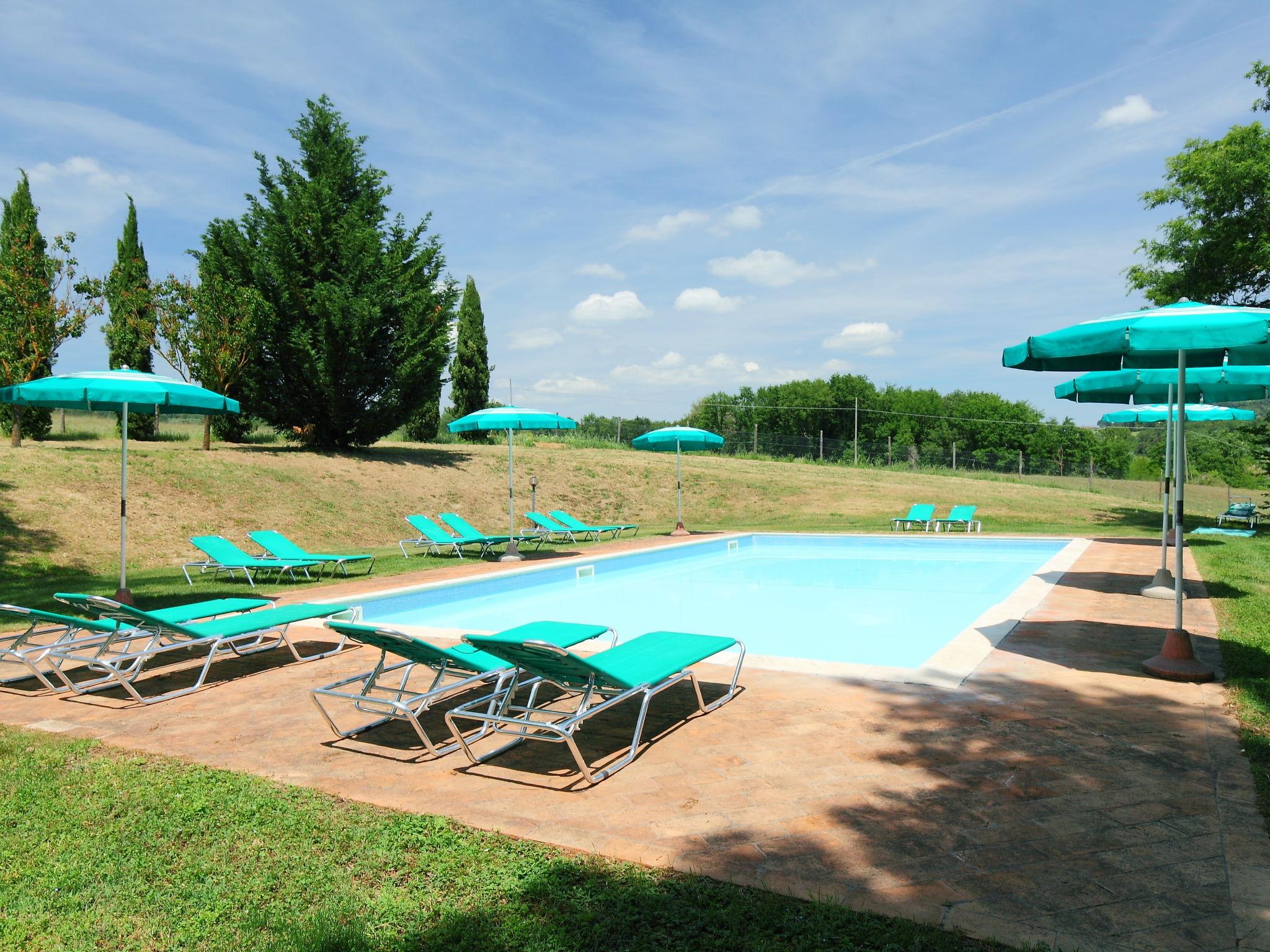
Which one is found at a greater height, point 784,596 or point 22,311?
point 22,311

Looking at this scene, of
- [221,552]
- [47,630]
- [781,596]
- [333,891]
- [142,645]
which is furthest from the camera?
[781,596]

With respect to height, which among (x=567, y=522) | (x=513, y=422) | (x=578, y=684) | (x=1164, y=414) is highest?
(x=1164, y=414)

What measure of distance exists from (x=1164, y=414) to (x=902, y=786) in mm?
10397

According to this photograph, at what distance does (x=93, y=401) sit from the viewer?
7.81 meters

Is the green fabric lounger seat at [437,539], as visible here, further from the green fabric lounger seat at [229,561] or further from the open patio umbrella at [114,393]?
the open patio umbrella at [114,393]

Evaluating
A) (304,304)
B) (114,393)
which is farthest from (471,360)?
(114,393)

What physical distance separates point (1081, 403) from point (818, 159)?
11.4 metres

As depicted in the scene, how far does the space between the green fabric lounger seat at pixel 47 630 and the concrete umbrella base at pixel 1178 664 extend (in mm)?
6957

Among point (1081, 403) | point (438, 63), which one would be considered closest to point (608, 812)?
point (1081, 403)

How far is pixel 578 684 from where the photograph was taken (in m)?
4.36

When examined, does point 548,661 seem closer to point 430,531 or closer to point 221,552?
point 221,552

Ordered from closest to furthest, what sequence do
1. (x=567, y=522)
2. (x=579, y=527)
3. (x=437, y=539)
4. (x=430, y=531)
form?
(x=437, y=539), (x=430, y=531), (x=579, y=527), (x=567, y=522)

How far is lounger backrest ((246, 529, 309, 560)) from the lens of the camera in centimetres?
1155

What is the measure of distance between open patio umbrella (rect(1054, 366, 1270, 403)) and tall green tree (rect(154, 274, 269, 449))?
19.2m
